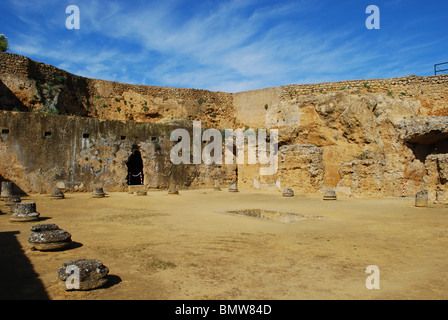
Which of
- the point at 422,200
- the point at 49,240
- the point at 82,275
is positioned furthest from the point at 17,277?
the point at 422,200

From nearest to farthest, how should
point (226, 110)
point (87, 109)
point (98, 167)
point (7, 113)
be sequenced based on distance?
point (7, 113) < point (98, 167) < point (87, 109) < point (226, 110)

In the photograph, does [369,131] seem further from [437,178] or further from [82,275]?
[82,275]

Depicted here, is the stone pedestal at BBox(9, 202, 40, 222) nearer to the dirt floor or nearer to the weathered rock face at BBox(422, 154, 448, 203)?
the dirt floor

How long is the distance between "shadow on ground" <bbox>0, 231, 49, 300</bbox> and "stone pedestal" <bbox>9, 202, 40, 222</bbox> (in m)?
2.46

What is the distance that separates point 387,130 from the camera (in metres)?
19.3

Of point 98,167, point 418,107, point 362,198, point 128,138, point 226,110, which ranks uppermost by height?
point 226,110

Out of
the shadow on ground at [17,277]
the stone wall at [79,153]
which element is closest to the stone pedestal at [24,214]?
the shadow on ground at [17,277]

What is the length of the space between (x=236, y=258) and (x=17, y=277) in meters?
2.72

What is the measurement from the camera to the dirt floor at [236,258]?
3367 mm

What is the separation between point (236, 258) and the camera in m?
4.66

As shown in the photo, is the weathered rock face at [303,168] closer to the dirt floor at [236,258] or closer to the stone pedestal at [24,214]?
the dirt floor at [236,258]
